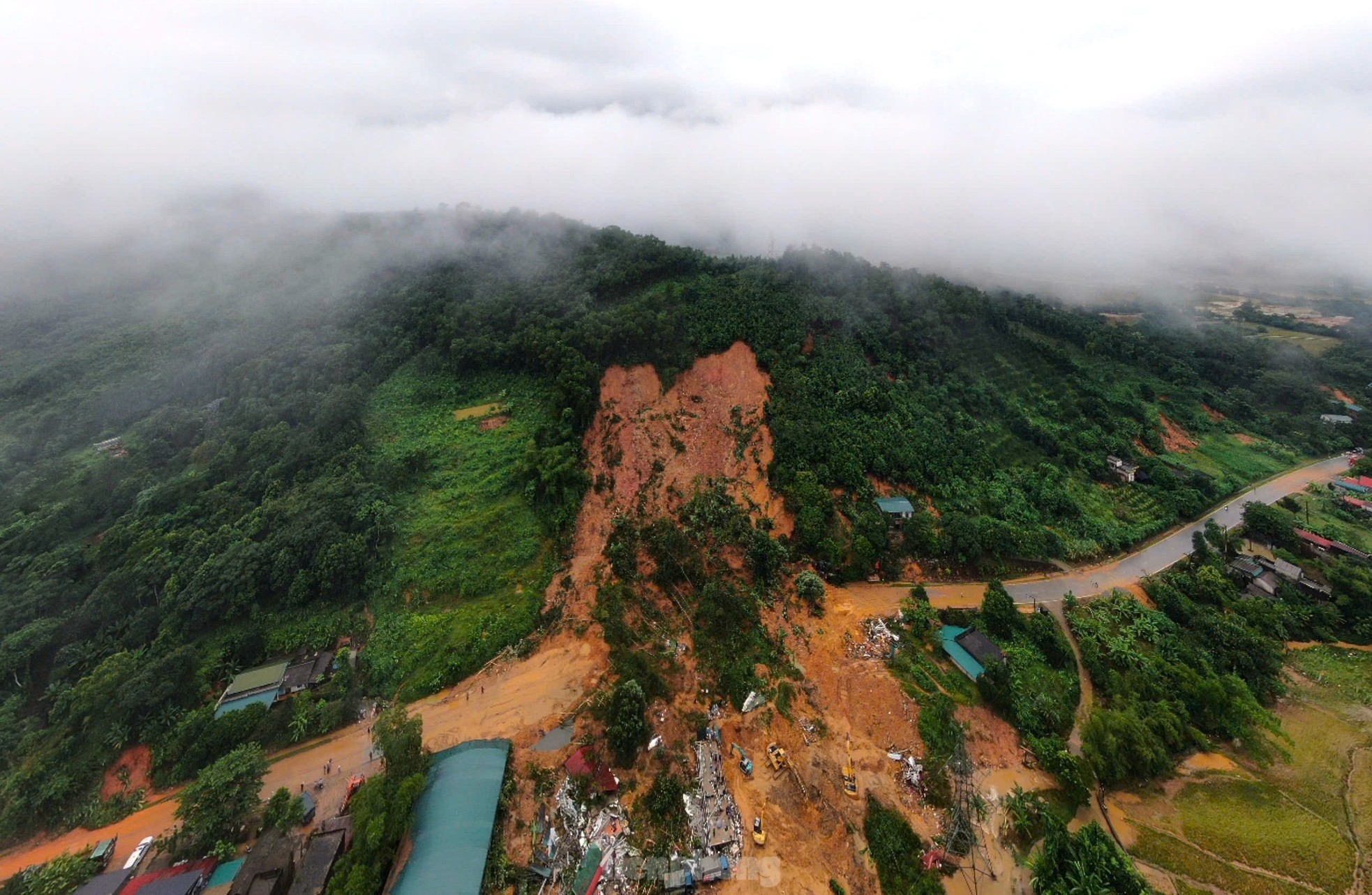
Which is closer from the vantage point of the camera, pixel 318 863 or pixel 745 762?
pixel 318 863

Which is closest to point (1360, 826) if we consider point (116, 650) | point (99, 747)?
point (99, 747)

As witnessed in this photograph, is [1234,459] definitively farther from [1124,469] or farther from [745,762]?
[745,762]

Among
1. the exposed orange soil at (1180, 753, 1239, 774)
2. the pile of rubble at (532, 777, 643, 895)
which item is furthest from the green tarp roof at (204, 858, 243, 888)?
the exposed orange soil at (1180, 753, 1239, 774)

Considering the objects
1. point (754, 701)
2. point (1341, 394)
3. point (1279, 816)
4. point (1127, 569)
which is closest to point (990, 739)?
point (1279, 816)

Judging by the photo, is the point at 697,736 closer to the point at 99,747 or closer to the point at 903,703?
the point at 903,703

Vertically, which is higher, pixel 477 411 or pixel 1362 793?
pixel 477 411

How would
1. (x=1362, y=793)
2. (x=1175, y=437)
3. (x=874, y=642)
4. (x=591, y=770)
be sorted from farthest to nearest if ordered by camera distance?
1. (x=1175, y=437)
2. (x=874, y=642)
3. (x=591, y=770)
4. (x=1362, y=793)

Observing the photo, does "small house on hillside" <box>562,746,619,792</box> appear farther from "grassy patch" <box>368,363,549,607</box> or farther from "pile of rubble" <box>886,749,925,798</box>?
"pile of rubble" <box>886,749,925,798</box>
